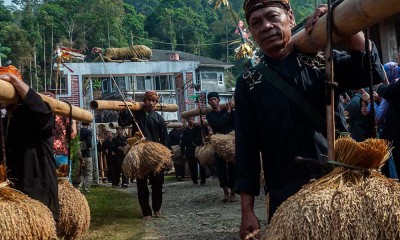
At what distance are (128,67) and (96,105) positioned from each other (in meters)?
24.8

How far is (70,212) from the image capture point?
242 inches

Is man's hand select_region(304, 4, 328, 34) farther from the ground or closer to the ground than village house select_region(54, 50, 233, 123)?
closer to the ground

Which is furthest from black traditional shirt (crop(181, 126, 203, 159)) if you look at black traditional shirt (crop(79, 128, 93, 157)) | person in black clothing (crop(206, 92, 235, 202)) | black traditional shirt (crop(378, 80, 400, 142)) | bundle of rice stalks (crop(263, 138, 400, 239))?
bundle of rice stalks (crop(263, 138, 400, 239))

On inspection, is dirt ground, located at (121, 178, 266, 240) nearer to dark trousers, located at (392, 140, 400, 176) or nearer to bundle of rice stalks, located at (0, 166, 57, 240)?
dark trousers, located at (392, 140, 400, 176)

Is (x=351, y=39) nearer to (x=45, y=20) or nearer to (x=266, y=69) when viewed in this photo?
(x=266, y=69)

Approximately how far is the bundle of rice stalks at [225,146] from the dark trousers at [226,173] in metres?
0.31

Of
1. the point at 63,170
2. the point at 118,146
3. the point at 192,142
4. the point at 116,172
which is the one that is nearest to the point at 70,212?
the point at 63,170

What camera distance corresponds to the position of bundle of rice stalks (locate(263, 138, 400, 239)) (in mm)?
1907

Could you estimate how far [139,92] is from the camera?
41031 millimetres

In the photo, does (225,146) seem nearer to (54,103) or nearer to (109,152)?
(54,103)

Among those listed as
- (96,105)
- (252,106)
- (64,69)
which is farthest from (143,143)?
(64,69)

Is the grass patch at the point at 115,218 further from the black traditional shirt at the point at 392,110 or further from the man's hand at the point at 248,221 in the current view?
the man's hand at the point at 248,221

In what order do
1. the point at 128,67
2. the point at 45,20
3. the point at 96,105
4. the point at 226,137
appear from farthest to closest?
the point at 45,20 < the point at 128,67 < the point at 226,137 < the point at 96,105

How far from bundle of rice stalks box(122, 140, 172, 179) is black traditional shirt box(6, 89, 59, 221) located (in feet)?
15.7
